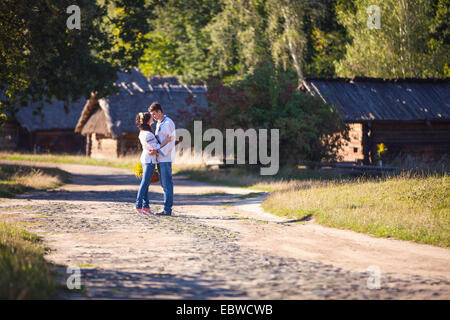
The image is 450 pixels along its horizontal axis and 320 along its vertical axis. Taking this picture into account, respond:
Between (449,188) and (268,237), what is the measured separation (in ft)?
17.0

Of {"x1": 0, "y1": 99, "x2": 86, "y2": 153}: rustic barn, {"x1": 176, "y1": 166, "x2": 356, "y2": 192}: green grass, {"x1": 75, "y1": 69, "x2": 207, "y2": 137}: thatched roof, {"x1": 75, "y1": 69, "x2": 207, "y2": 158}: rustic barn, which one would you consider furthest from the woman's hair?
{"x1": 0, "y1": 99, "x2": 86, "y2": 153}: rustic barn

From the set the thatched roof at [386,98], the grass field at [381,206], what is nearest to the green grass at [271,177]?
the grass field at [381,206]

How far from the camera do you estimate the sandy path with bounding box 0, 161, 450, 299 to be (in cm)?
586

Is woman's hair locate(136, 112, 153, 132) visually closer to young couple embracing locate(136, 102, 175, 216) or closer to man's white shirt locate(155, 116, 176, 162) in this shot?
young couple embracing locate(136, 102, 175, 216)

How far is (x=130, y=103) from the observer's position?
131ft

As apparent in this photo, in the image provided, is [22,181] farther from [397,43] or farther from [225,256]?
[397,43]

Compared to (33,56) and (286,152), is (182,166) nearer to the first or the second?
(286,152)

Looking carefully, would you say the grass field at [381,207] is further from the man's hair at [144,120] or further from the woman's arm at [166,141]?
the man's hair at [144,120]

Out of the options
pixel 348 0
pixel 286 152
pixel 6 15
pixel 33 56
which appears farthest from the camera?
pixel 348 0

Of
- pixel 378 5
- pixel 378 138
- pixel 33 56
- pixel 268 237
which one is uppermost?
pixel 378 5

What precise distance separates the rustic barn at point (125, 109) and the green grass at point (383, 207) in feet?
79.6

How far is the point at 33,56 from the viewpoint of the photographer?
1798 cm

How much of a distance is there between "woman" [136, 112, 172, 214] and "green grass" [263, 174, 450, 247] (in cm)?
304

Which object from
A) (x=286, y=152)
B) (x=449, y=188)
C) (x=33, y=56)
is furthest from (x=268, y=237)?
(x=286, y=152)
